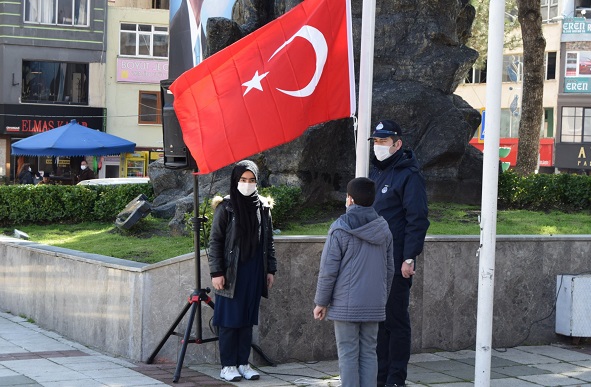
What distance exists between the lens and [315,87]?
8.44m

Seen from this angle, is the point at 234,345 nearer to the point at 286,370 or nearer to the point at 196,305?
the point at 196,305

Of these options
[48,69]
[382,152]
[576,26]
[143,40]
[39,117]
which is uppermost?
[576,26]

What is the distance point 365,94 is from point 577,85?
1884 inches

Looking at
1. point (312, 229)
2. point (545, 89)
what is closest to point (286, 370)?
point (312, 229)

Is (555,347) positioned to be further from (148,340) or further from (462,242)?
(148,340)

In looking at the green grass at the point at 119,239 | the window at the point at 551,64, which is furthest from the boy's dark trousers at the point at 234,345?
the window at the point at 551,64

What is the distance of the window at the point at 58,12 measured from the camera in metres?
44.1

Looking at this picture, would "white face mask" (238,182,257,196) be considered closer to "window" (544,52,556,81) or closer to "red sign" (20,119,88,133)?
"red sign" (20,119,88,133)

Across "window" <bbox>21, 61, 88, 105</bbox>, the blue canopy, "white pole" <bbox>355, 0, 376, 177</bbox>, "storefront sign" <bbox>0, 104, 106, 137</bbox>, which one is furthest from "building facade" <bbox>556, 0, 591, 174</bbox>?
"white pole" <bbox>355, 0, 376, 177</bbox>

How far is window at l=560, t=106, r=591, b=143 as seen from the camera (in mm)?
54000

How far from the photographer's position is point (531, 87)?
65.2ft

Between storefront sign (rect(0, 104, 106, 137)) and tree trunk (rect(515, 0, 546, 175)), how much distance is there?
27390mm

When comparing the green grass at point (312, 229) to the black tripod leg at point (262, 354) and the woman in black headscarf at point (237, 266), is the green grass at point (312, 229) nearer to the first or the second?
the black tripod leg at point (262, 354)

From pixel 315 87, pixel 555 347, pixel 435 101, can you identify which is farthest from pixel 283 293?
pixel 435 101
